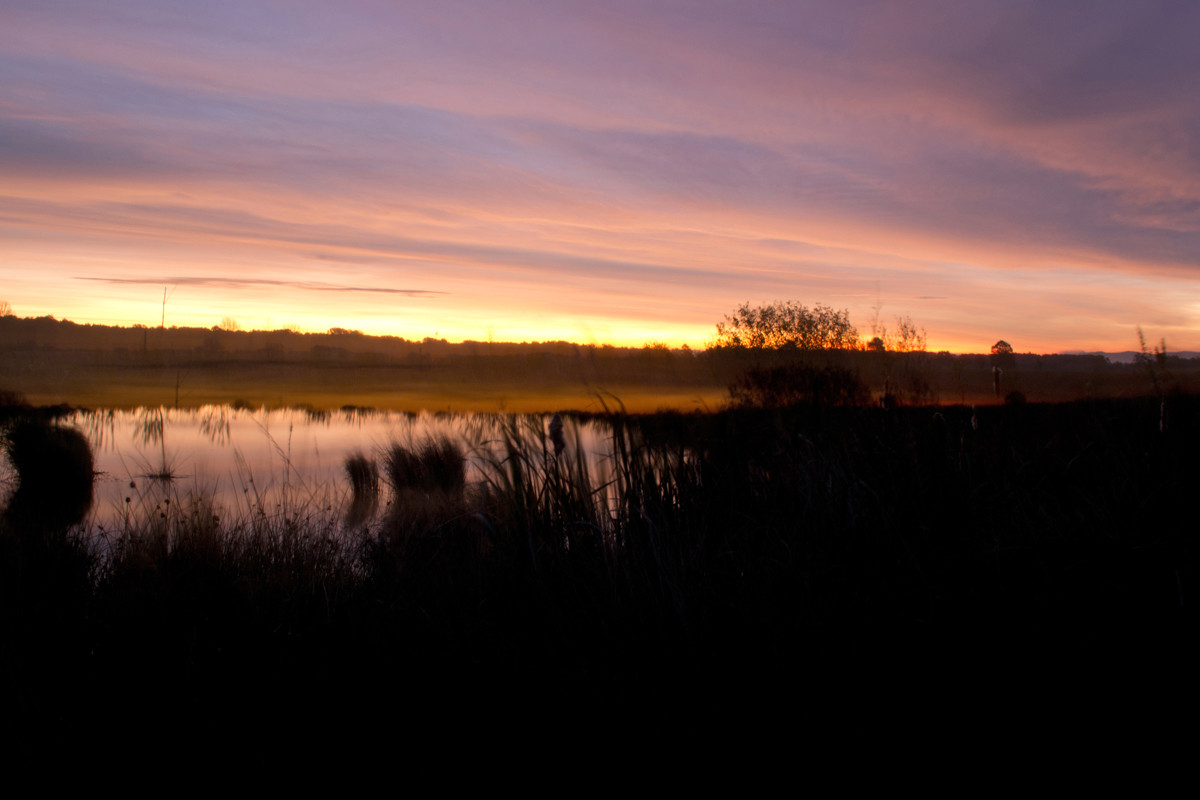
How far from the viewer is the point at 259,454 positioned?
1345 cm

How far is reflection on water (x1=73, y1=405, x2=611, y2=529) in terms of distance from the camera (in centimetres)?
460

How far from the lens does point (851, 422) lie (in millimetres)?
6023

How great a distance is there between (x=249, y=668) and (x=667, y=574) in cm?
240

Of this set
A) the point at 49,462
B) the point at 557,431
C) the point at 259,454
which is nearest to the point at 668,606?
the point at 557,431

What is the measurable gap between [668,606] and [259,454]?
40.3ft

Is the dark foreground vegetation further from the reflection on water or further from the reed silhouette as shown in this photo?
the reed silhouette

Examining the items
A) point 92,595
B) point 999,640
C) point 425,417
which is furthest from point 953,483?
point 425,417

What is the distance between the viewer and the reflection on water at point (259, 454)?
181 inches

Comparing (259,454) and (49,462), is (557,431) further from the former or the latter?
(49,462)

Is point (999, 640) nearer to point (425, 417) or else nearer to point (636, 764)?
point (636, 764)

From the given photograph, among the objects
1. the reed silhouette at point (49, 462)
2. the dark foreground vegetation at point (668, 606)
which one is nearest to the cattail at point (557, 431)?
the dark foreground vegetation at point (668, 606)

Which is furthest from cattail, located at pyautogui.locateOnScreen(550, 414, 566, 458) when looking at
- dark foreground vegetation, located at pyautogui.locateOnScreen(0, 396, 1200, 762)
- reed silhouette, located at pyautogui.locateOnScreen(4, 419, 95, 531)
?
reed silhouette, located at pyautogui.locateOnScreen(4, 419, 95, 531)

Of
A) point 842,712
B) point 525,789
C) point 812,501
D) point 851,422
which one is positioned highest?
point 851,422

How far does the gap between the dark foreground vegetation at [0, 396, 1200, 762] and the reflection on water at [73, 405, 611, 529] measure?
304 mm
